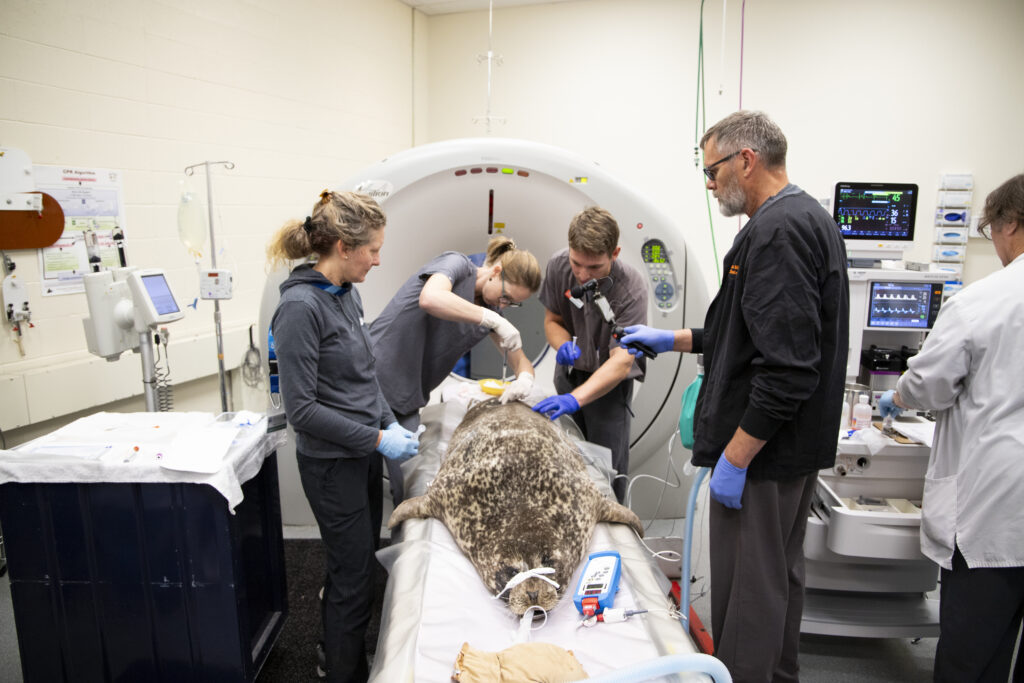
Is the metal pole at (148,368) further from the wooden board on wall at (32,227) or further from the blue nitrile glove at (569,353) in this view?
the blue nitrile glove at (569,353)

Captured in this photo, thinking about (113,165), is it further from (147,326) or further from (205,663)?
(205,663)

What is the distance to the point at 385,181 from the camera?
275 cm

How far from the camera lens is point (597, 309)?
97.3 inches

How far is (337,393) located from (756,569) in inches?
46.6

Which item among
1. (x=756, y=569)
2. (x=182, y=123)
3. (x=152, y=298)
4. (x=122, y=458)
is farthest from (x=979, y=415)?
(x=182, y=123)

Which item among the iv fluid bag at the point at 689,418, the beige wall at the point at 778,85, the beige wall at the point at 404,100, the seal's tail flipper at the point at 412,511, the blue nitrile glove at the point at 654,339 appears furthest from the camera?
the beige wall at the point at 778,85

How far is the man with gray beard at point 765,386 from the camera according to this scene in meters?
1.48

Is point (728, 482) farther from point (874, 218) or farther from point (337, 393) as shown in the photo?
point (874, 218)

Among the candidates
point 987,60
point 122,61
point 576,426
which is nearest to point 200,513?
point 576,426

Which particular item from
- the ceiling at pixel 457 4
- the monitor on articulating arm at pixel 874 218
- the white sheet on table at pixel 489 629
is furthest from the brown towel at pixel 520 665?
the ceiling at pixel 457 4

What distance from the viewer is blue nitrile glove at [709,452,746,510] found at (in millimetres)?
1611

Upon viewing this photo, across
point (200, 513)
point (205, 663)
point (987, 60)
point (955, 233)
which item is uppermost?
point (987, 60)

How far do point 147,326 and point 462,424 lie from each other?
1.12 metres

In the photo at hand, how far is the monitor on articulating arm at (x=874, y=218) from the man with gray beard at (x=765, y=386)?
3.84ft
